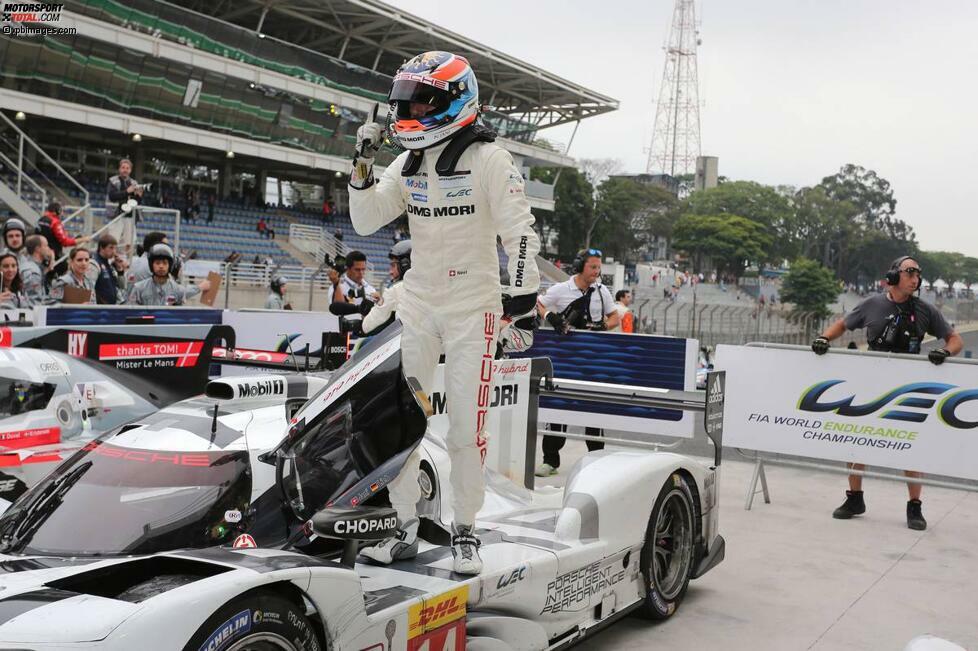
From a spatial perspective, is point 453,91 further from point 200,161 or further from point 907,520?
point 200,161

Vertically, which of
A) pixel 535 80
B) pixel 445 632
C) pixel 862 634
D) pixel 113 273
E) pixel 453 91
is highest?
pixel 535 80

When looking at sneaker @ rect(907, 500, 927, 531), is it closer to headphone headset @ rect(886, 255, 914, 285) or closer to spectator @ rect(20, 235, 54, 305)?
headphone headset @ rect(886, 255, 914, 285)

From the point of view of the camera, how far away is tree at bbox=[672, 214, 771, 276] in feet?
259

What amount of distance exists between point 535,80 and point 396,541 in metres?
47.5

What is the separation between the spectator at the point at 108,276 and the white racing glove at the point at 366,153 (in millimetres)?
7326

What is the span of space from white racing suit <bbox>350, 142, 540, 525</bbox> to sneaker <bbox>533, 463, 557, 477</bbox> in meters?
4.47

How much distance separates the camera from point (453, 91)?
419 cm

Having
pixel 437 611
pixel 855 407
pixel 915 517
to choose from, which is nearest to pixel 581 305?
pixel 855 407

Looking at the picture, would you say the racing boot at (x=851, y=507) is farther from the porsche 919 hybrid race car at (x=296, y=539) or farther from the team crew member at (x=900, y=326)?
the porsche 919 hybrid race car at (x=296, y=539)

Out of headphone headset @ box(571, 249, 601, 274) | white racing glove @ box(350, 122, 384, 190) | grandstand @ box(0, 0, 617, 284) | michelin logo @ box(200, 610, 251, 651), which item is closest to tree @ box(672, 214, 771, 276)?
grandstand @ box(0, 0, 617, 284)

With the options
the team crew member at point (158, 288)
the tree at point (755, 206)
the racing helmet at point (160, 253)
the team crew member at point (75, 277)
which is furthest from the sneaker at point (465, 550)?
the tree at point (755, 206)

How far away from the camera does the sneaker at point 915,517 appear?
726 cm

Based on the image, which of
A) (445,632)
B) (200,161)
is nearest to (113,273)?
(445,632)

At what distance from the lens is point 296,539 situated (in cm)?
358
